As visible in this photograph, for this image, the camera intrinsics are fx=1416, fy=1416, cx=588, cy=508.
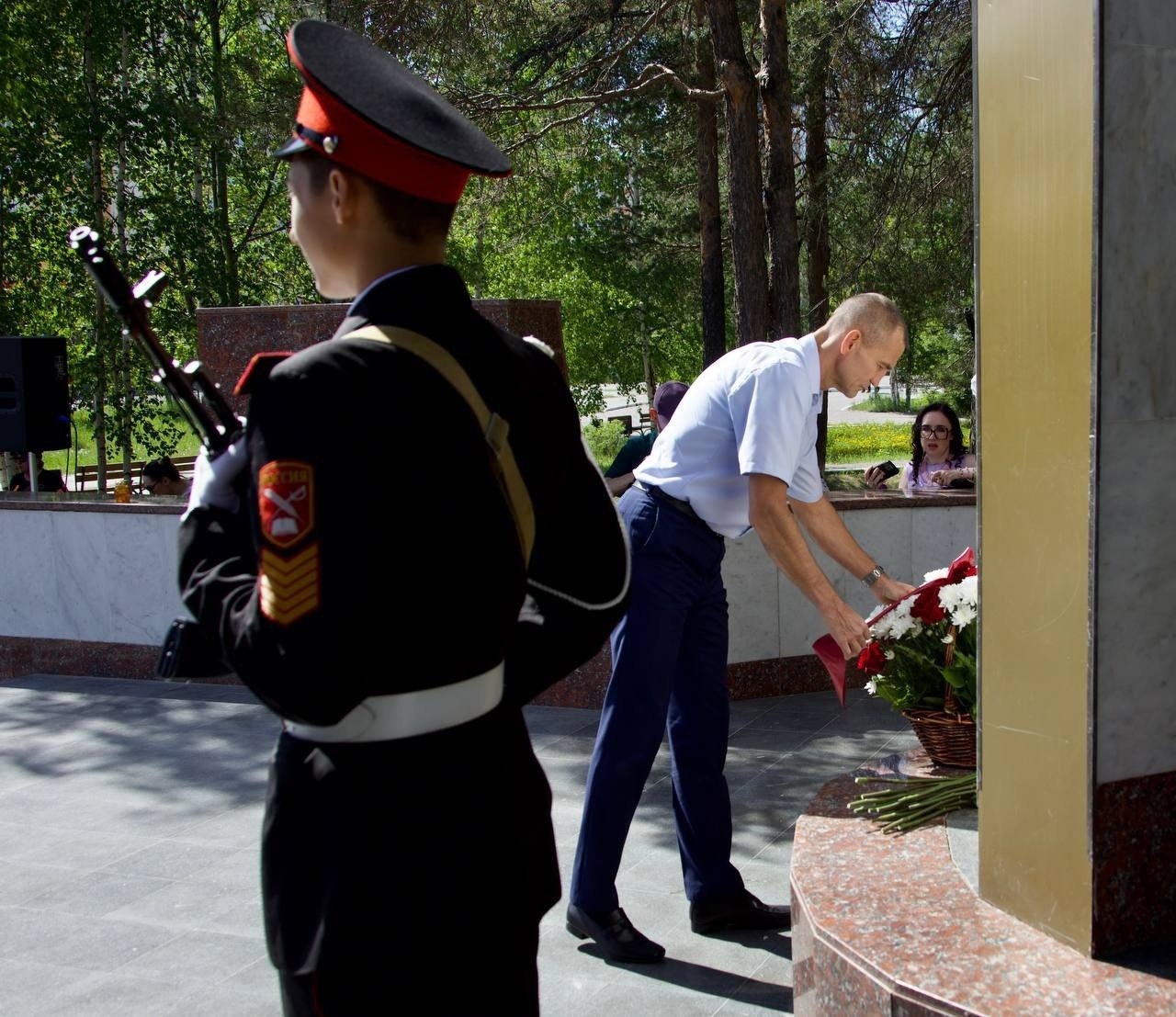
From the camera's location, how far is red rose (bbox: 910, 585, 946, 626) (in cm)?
393

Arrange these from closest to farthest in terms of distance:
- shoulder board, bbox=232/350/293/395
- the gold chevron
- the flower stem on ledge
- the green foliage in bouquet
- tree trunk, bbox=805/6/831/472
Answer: the gold chevron < shoulder board, bbox=232/350/293/395 < the flower stem on ledge < the green foliage in bouquet < tree trunk, bbox=805/6/831/472

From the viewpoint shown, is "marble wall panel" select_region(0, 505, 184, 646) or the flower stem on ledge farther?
"marble wall panel" select_region(0, 505, 184, 646)

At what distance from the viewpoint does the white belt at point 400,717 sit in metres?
1.92

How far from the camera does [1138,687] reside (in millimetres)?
2812

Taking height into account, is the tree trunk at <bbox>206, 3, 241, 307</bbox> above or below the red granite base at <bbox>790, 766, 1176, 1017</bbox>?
above

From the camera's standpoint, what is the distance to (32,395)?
30.7ft

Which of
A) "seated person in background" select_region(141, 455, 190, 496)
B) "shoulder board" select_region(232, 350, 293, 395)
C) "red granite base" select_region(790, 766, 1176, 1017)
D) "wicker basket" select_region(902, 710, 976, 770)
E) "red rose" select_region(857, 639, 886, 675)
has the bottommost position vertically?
"red granite base" select_region(790, 766, 1176, 1017)

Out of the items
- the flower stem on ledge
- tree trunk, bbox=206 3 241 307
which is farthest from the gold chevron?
tree trunk, bbox=206 3 241 307

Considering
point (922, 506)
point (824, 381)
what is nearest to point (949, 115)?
point (922, 506)

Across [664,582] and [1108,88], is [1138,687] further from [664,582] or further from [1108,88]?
[664,582]

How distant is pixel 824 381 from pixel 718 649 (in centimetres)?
91

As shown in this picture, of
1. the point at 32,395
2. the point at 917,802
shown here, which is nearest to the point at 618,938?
the point at 917,802

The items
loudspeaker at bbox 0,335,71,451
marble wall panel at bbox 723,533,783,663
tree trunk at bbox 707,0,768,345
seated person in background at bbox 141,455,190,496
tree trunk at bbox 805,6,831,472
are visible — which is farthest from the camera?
tree trunk at bbox 805,6,831,472

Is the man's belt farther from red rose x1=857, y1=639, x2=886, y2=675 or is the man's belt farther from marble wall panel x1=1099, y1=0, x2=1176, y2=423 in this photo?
marble wall panel x1=1099, y1=0, x2=1176, y2=423
